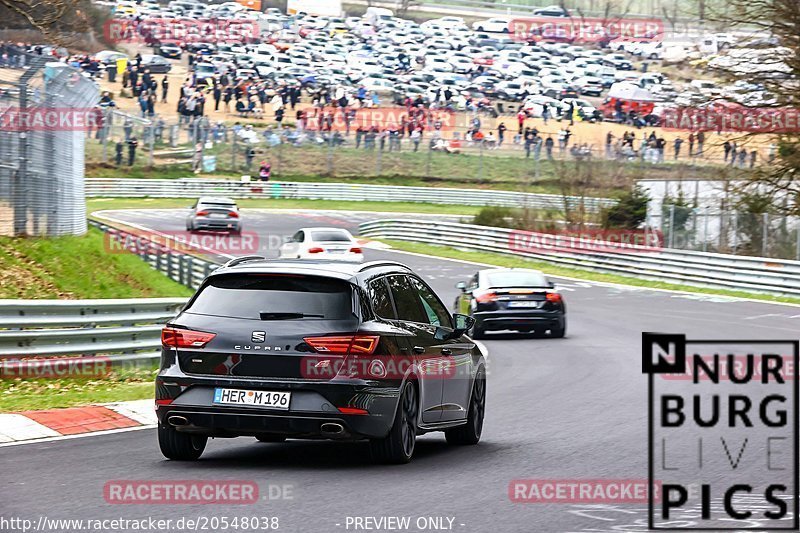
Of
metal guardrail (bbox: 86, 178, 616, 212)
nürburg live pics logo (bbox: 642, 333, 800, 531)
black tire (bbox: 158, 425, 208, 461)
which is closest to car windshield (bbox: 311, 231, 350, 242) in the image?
nürburg live pics logo (bbox: 642, 333, 800, 531)

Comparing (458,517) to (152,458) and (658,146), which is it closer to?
(152,458)

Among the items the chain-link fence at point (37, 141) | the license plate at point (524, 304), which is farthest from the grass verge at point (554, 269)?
the chain-link fence at point (37, 141)

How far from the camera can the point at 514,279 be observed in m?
25.4

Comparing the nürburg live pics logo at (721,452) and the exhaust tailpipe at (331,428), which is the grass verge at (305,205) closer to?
the nürburg live pics logo at (721,452)

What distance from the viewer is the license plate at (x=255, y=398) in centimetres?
909

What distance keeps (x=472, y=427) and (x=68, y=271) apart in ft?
40.4

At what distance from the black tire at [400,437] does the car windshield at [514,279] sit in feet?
50.6

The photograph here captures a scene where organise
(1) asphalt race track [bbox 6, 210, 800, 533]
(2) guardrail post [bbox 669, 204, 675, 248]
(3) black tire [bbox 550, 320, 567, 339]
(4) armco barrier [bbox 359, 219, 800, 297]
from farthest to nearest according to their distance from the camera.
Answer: (2) guardrail post [bbox 669, 204, 675, 248] → (4) armco barrier [bbox 359, 219, 800, 297] → (3) black tire [bbox 550, 320, 567, 339] → (1) asphalt race track [bbox 6, 210, 800, 533]

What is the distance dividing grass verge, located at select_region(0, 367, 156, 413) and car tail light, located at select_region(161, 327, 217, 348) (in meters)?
3.89

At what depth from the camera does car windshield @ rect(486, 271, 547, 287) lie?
25.1m

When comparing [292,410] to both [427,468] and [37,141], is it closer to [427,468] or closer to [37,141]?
[427,468]

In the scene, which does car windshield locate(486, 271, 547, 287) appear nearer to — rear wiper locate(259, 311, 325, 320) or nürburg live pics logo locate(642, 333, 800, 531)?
nürburg live pics logo locate(642, 333, 800, 531)

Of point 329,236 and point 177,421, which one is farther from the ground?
point 177,421

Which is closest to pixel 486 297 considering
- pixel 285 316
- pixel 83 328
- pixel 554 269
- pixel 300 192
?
pixel 83 328
